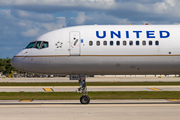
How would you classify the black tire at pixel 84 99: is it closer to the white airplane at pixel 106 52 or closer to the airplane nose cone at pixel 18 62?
the white airplane at pixel 106 52

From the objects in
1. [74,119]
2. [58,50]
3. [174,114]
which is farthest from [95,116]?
[58,50]

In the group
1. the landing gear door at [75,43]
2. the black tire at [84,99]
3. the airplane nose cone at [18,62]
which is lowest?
the black tire at [84,99]

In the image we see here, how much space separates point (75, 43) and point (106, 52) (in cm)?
250

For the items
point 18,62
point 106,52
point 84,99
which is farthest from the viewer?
point 84,99

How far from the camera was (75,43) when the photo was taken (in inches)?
894

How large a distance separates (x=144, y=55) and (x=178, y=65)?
2.76m

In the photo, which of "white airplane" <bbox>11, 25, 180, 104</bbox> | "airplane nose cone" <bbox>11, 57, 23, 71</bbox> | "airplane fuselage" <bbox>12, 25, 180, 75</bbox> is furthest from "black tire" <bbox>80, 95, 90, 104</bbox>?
"airplane nose cone" <bbox>11, 57, 23, 71</bbox>

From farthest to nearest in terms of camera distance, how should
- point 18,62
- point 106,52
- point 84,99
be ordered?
1. point 84,99
2. point 18,62
3. point 106,52

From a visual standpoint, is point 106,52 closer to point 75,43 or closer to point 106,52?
point 106,52

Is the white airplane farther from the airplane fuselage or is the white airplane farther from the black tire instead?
the black tire

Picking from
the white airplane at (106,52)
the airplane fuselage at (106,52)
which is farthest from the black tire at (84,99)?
the airplane fuselage at (106,52)

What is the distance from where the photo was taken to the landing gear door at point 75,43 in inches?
886

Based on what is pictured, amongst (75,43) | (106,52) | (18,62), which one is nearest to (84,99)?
(106,52)

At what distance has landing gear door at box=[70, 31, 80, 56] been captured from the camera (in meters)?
22.5
